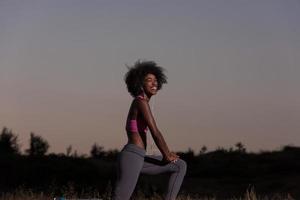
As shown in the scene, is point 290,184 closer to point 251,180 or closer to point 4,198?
point 251,180

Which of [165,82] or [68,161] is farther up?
[68,161]

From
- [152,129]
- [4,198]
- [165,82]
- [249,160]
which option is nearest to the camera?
[152,129]

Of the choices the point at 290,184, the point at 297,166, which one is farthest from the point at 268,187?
the point at 297,166

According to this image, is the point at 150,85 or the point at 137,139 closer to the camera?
the point at 137,139

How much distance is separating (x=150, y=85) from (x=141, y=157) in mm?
819

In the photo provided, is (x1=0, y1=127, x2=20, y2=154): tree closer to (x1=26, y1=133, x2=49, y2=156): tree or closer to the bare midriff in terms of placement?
(x1=26, y1=133, x2=49, y2=156): tree

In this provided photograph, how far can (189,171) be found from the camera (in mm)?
42969

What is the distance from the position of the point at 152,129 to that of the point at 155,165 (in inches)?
15.7

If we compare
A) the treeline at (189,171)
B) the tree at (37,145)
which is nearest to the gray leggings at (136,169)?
the treeline at (189,171)

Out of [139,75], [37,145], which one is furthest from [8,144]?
[139,75]

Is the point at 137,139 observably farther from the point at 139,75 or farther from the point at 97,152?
the point at 97,152

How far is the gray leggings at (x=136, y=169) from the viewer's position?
8156 mm

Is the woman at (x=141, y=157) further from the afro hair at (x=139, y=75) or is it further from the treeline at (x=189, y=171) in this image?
the treeline at (x=189, y=171)

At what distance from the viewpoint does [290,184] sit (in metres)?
35.8
